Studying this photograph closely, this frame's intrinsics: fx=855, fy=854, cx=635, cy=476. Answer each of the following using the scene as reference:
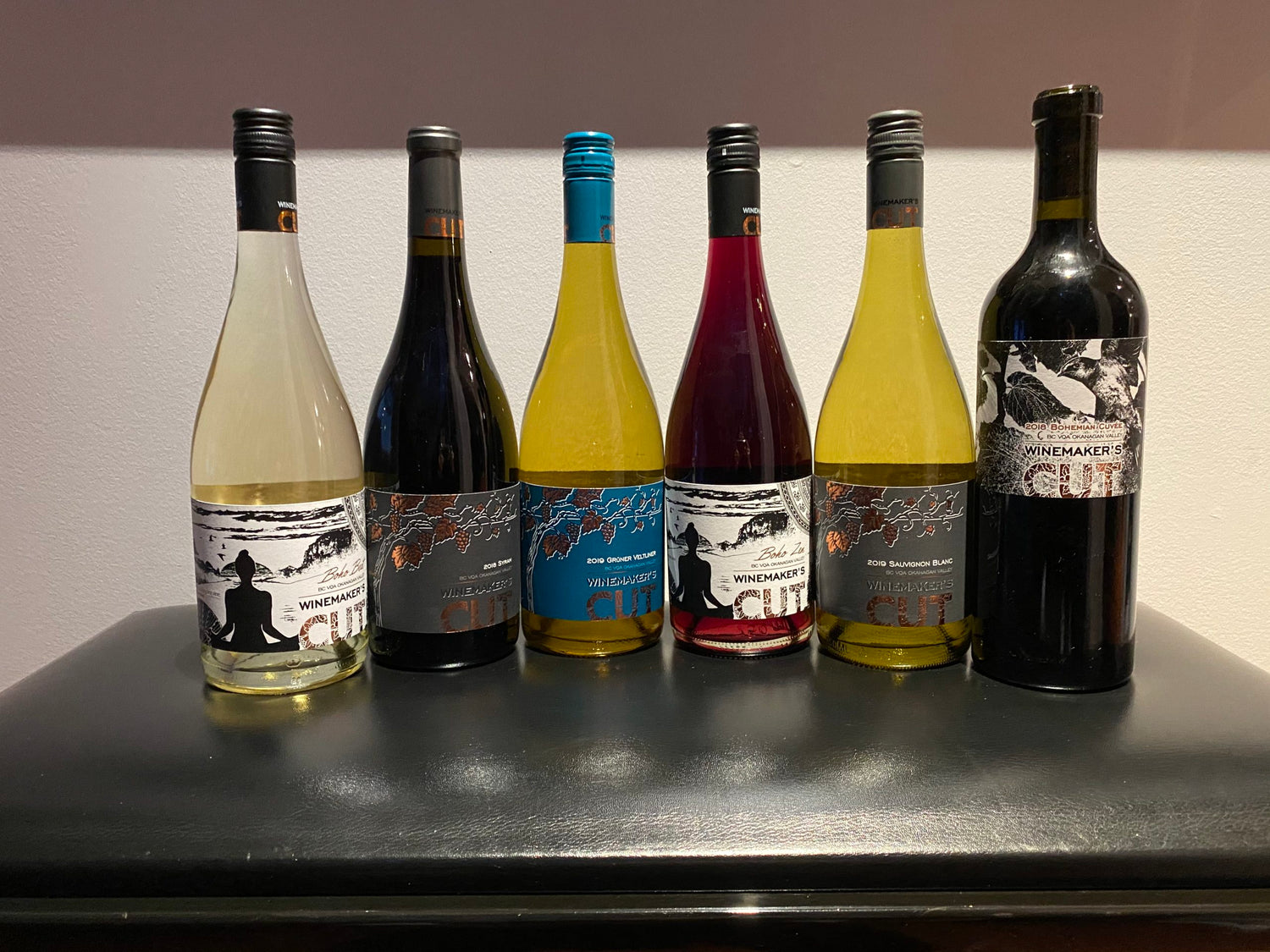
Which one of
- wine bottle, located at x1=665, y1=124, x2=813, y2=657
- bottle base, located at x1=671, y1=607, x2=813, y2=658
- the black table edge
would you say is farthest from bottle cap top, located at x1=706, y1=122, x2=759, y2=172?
the black table edge

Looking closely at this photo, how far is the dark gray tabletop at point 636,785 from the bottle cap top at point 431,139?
347 millimetres

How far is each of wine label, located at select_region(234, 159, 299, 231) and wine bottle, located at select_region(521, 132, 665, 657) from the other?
0.18 m

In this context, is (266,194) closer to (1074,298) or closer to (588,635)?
(588,635)

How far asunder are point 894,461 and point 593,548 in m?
0.23

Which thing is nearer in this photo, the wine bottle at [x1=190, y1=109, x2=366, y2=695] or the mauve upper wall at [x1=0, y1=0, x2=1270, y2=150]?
the wine bottle at [x1=190, y1=109, x2=366, y2=695]

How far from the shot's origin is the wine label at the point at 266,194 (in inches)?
20.0

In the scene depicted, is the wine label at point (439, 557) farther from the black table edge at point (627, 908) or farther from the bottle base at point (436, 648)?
the black table edge at point (627, 908)

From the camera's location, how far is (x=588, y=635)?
62 cm

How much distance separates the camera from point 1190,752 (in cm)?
46

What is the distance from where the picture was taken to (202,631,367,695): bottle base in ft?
1.82

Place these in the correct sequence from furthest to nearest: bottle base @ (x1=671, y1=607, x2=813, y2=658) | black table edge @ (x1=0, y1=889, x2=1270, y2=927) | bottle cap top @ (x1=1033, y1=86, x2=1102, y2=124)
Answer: bottle base @ (x1=671, y1=607, x2=813, y2=658), bottle cap top @ (x1=1033, y1=86, x2=1102, y2=124), black table edge @ (x1=0, y1=889, x2=1270, y2=927)

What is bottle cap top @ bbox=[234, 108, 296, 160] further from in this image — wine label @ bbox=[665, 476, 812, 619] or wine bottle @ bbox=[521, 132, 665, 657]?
wine label @ bbox=[665, 476, 812, 619]

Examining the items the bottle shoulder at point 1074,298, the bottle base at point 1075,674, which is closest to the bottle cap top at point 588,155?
the bottle shoulder at point 1074,298

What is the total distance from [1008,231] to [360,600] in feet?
2.11
